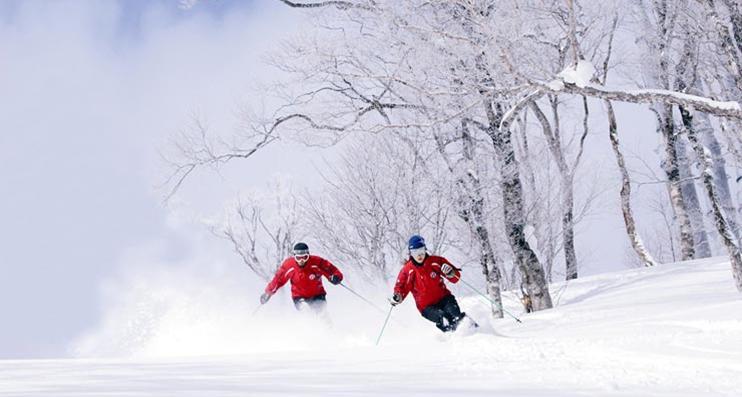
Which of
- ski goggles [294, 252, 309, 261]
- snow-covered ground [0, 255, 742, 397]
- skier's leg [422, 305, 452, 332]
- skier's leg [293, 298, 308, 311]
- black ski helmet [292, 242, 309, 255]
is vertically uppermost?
black ski helmet [292, 242, 309, 255]

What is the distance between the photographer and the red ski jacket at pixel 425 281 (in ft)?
30.1

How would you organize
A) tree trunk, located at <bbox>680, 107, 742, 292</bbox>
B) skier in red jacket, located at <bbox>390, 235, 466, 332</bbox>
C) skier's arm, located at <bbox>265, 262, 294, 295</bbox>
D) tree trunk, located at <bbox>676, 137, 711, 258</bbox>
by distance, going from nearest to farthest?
skier in red jacket, located at <bbox>390, 235, 466, 332</bbox>
tree trunk, located at <bbox>680, 107, 742, 292</bbox>
skier's arm, located at <bbox>265, 262, 294, 295</bbox>
tree trunk, located at <bbox>676, 137, 711, 258</bbox>

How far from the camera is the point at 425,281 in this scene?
923 centimetres

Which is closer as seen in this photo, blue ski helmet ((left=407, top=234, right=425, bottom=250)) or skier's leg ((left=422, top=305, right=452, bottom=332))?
skier's leg ((left=422, top=305, right=452, bottom=332))

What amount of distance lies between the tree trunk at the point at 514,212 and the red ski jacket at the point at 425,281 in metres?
4.56

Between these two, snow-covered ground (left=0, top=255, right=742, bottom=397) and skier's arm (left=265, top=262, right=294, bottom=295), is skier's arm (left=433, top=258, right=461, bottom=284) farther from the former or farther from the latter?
skier's arm (left=265, top=262, right=294, bottom=295)

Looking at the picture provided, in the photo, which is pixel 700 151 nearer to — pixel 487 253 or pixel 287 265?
pixel 487 253

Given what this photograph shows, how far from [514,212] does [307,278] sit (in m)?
4.80

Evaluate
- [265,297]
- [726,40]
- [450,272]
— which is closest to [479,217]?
[265,297]

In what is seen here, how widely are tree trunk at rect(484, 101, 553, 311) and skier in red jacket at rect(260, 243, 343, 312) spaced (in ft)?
14.1

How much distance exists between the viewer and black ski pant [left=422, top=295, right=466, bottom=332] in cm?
900

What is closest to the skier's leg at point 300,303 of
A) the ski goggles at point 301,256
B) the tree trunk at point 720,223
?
the ski goggles at point 301,256

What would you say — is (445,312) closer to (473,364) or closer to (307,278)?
(307,278)

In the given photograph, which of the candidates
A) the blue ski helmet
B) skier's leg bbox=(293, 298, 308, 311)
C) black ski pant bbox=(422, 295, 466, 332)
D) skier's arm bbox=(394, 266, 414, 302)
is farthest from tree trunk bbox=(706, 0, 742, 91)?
skier's leg bbox=(293, 298, 308, 311)
